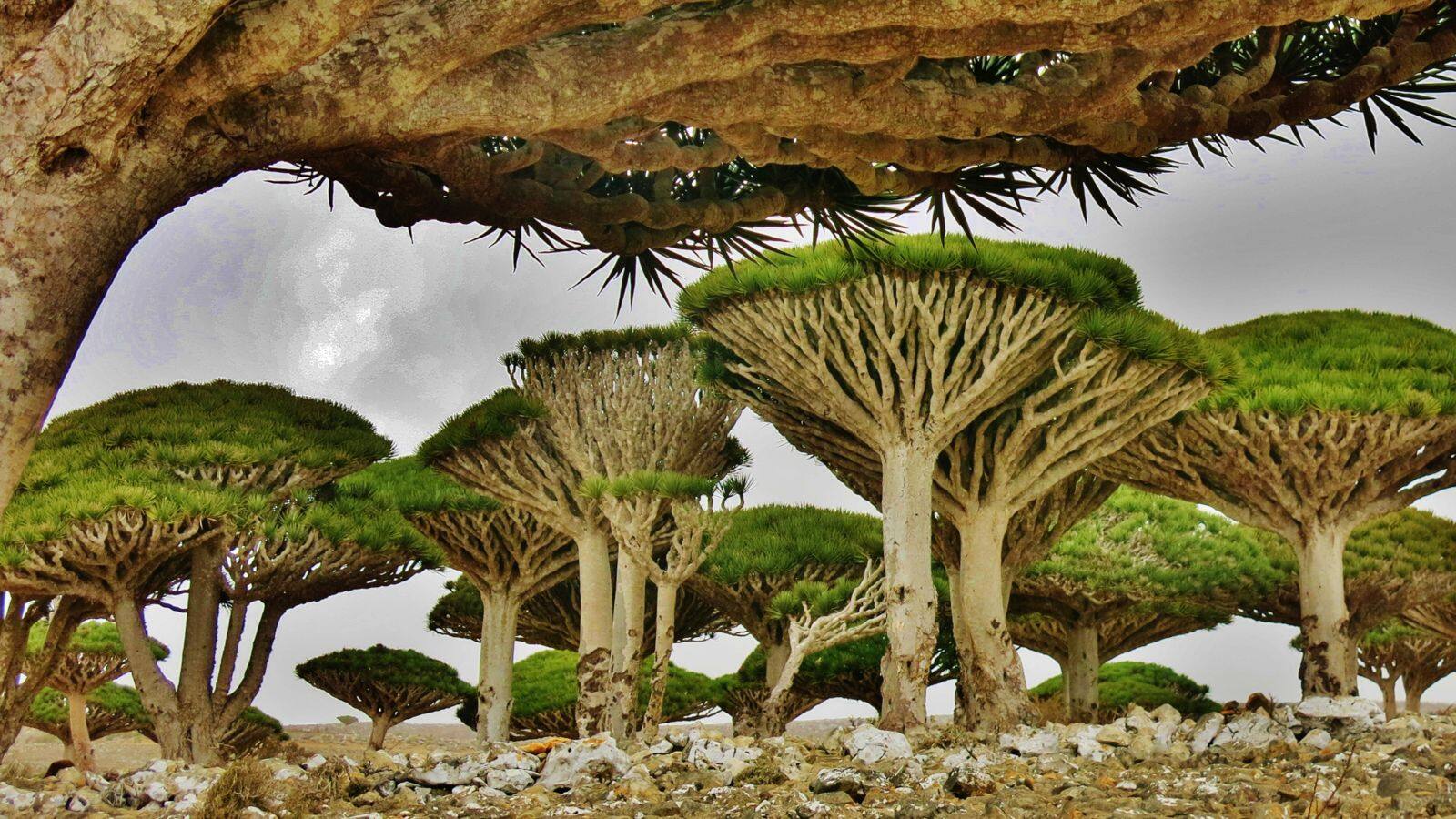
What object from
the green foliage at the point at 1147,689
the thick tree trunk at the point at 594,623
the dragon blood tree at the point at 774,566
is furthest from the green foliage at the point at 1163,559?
the thick tree trunk at the point at 594,623

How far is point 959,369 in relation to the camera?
10727 millimetres

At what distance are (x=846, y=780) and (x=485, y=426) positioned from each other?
27.0 feet

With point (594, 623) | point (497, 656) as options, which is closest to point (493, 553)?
point (497, 656)

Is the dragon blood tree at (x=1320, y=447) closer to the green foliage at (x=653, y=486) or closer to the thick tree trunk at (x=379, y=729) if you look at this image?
the green foliage at (x=653, y=486)

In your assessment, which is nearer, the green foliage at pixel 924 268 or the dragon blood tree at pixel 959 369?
the green foliage at pixel 924 268

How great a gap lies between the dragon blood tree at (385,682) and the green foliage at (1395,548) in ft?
42.8

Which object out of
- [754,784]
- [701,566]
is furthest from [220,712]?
[754,784]

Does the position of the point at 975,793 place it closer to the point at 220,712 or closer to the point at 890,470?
the point at 890,470

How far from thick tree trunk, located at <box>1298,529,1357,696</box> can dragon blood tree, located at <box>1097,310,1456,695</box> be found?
0.04 ft

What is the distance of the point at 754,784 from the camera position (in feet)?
21.5

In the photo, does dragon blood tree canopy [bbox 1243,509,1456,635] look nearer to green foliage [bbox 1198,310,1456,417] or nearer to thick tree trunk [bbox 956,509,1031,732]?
green foliage [bbox 1198,310,1456,417]

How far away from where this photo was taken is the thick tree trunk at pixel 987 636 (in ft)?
37.4

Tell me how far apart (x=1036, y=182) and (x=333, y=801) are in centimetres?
559

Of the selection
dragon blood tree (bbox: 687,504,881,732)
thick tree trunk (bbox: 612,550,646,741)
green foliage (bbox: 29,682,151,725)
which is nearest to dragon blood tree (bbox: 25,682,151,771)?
green foliage (bbox: 29,682,151,725)
